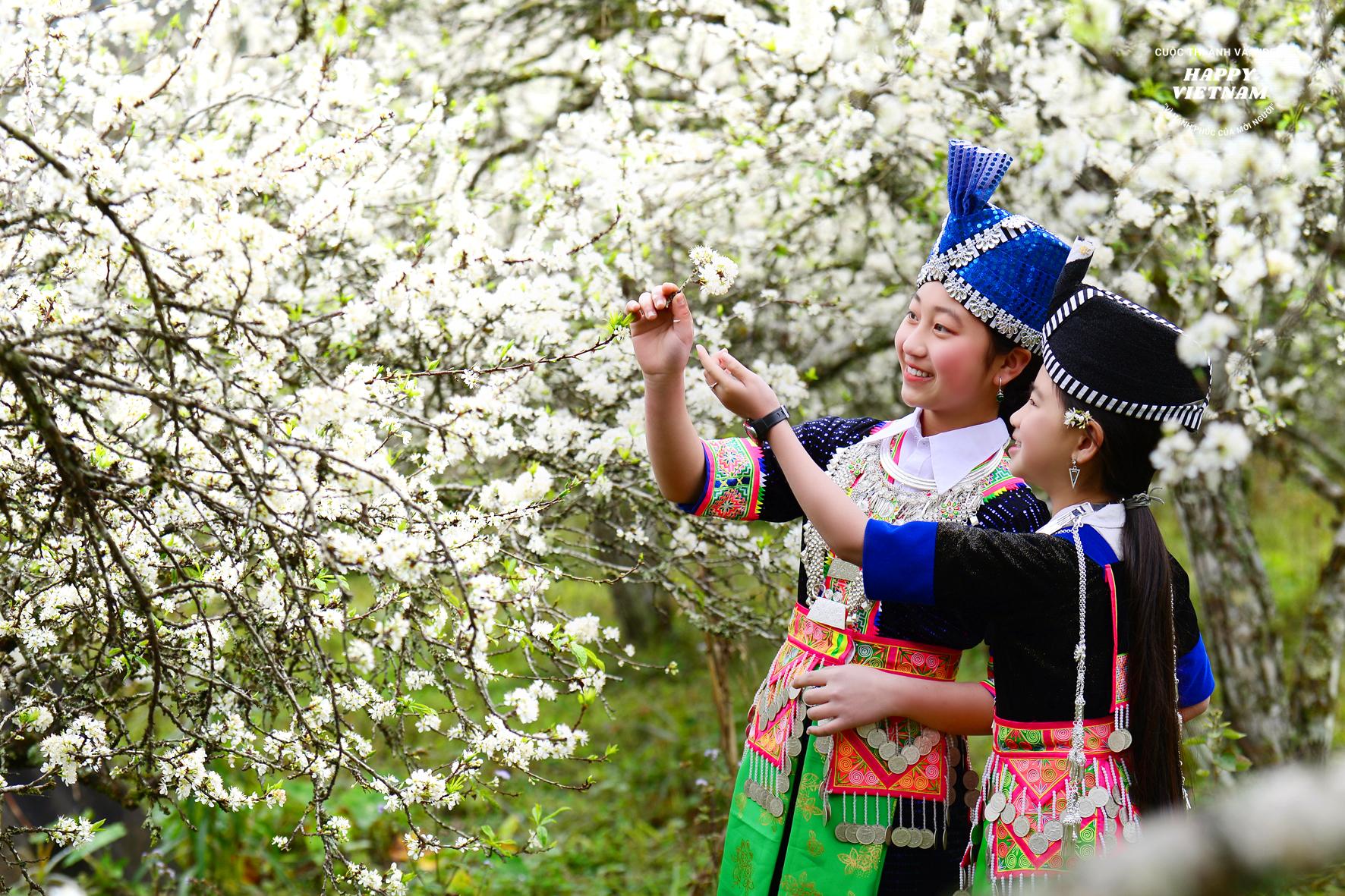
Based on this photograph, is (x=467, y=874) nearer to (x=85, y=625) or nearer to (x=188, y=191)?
(x=85, y=625)

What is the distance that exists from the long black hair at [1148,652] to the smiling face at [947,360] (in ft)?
0.64

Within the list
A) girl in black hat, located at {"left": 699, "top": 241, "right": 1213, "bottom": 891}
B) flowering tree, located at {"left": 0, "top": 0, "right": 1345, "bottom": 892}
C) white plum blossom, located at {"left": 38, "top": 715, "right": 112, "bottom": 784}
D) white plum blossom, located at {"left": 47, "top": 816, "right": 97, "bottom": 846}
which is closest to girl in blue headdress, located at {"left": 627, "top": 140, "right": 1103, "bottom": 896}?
girl in black hat, located at {"left": 699, "top": 241, "right": 1213, "bottom": 891}

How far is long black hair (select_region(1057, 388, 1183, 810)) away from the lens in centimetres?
153

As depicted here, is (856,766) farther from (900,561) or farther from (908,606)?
(900,561)

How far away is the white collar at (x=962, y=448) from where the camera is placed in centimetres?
174

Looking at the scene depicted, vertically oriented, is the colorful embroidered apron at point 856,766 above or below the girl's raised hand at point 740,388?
below

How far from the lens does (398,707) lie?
205 cm

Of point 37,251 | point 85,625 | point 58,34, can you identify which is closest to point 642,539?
point 85,625

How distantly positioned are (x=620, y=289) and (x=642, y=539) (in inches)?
34.4

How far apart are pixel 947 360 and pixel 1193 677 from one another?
67 centimetres

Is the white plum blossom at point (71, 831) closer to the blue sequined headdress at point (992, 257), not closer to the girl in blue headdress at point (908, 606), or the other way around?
the girl in blue headdress at point (908, 606)

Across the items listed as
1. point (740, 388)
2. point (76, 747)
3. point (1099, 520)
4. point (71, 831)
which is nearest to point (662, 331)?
point (740, 388)

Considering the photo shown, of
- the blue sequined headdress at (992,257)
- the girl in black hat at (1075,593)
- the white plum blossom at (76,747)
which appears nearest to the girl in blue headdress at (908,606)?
the blue sequined headdress at (992,257)

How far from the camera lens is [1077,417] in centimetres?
158
